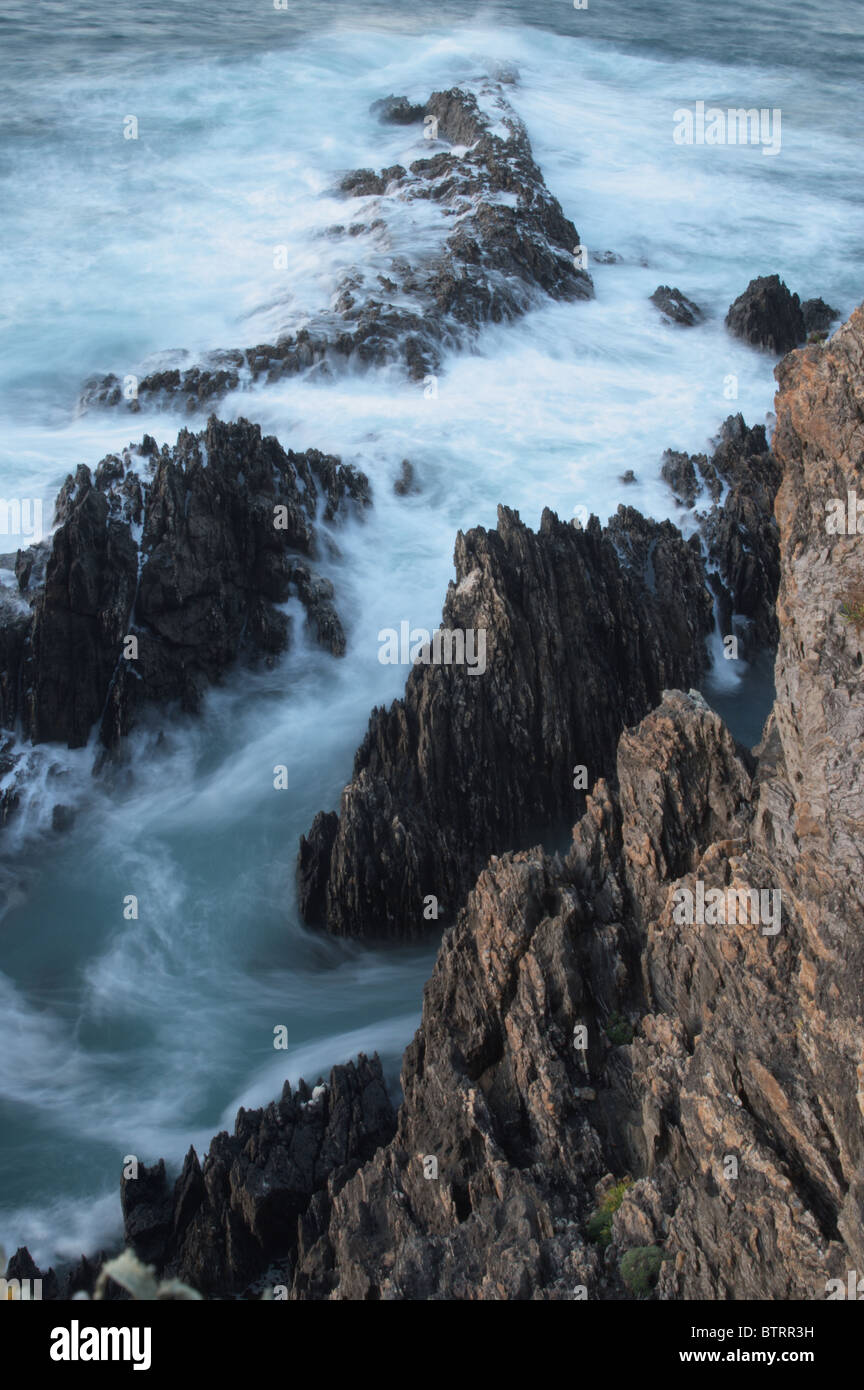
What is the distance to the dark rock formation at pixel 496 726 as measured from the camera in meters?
25.8

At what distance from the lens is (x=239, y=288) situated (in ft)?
165

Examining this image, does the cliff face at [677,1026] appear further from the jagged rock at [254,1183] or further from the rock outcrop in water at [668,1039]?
the jagged rock at [254,1183]

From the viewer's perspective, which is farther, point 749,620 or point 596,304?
point 596,304

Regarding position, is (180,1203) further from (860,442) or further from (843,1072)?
(860,442)

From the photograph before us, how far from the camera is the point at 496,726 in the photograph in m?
27.7

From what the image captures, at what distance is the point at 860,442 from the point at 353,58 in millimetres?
74361

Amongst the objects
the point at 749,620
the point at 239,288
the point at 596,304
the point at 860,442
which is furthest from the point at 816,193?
the point at 860,442

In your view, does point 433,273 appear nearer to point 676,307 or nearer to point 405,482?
point 676,307

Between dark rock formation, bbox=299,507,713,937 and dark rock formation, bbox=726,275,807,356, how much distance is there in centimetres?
2079

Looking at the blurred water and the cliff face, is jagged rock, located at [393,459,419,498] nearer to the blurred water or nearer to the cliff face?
the blurred water

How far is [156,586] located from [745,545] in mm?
15737

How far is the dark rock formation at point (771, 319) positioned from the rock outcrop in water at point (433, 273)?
22.6 feet

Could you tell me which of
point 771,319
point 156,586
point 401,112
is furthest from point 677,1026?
point 401,112

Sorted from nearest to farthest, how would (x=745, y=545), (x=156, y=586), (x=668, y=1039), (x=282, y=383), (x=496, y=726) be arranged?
(x=668, y=1039) < (x=496, y=726) < (x=156, y=586) < (x=745, y=545) < (x=282, y=383)
